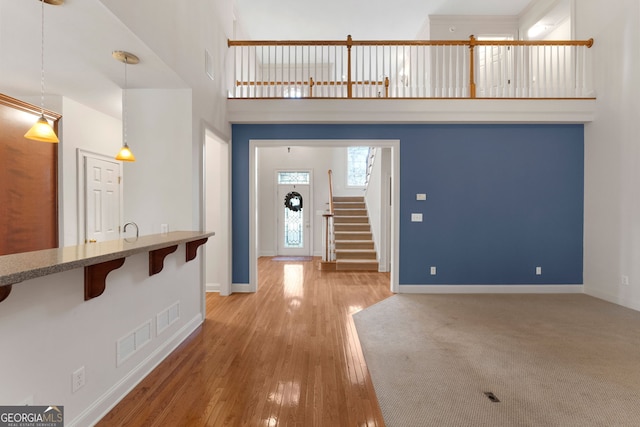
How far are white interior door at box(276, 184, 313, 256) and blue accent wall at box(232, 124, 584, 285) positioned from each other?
168 inches

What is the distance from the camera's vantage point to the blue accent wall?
4832 millimetres

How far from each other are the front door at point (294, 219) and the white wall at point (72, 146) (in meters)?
5.15

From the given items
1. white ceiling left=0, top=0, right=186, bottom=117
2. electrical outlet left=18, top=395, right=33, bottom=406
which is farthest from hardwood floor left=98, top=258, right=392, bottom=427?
white ceiling left=0, top=0, right=186, bottom=117

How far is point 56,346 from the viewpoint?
1.67 metres

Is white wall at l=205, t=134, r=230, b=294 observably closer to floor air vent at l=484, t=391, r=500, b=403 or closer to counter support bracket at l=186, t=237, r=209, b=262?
counter support bracket at l=186, t=237, r=209, b=262

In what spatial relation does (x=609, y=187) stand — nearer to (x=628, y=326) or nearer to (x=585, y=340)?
(x=628, y=326)

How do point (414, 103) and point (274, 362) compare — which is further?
point (414, 103)

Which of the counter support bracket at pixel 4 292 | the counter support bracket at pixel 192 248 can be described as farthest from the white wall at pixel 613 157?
the counter support bracket at pixel 4 292

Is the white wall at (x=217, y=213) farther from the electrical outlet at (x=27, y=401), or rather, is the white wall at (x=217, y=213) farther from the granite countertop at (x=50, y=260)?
the electrical outlet at (x=27, y=401)

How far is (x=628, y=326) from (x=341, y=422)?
3708 millimetres

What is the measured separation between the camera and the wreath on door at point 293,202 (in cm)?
910

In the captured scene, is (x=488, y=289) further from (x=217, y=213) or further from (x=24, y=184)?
(x=24, y=184)

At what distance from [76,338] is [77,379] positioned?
243mm

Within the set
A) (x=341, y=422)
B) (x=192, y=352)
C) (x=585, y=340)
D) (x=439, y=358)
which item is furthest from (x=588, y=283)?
(x=192, y=352)
